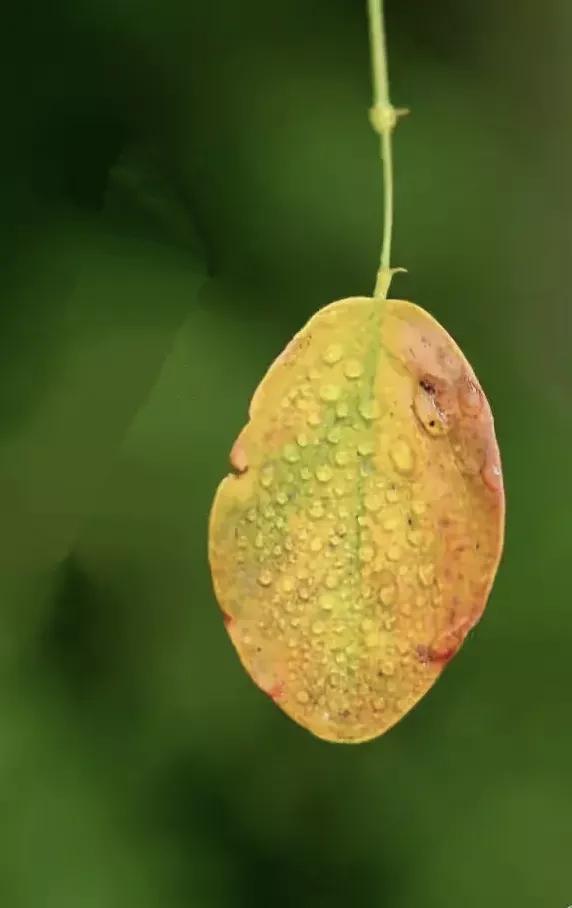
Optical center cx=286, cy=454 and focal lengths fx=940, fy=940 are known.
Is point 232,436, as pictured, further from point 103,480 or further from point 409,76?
point 409,76

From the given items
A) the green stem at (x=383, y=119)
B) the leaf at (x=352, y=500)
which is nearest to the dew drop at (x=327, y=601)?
the leaf at (x=352, y=500)

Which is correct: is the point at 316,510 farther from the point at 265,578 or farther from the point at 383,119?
the point at 383,119

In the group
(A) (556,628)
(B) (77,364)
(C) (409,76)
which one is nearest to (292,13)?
(C) (409,76)

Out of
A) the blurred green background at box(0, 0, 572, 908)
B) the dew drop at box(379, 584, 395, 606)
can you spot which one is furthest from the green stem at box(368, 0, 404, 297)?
the dew drop at box(379, 584, 395, 606)

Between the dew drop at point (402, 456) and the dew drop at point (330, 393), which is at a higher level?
the dew drop at point (330, 393)

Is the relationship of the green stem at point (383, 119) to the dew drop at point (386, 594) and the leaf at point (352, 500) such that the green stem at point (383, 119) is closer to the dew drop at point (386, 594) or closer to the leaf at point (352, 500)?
the leaf at point (352, 500)

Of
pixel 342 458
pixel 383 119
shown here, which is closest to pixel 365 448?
pixel 342 458
